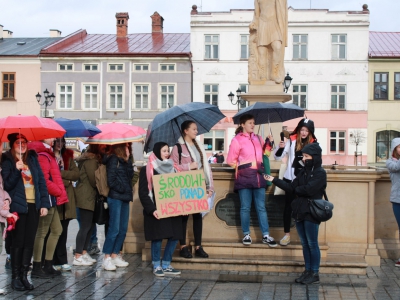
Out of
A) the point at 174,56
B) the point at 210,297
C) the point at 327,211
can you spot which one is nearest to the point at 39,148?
the point at 210,297

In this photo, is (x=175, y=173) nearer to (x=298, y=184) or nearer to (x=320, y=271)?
(x=298, y=184)

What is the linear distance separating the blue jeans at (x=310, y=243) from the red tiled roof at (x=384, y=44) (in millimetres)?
37747

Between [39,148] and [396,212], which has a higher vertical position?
[39,148]

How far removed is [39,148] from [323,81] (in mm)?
37822

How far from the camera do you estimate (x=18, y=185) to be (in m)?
A: 7.74

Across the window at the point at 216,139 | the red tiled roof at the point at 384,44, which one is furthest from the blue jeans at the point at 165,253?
the red tiled roof at the point at 384,44

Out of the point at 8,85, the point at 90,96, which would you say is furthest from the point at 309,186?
the point at 8,85

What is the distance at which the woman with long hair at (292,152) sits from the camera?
880 centimetres

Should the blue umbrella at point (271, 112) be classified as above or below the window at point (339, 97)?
below

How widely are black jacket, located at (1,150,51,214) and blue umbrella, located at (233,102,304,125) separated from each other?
316 centimetres

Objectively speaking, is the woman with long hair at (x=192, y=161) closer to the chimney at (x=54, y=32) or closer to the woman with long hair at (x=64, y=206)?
the woman with long hair at (x=64, y=206)

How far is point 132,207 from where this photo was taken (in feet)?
33.3

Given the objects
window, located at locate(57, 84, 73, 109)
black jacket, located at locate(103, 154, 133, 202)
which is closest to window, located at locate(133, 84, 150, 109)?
window, located at locate(57, 84, 73, 109)

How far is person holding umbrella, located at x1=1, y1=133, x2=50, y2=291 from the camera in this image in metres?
7.67
